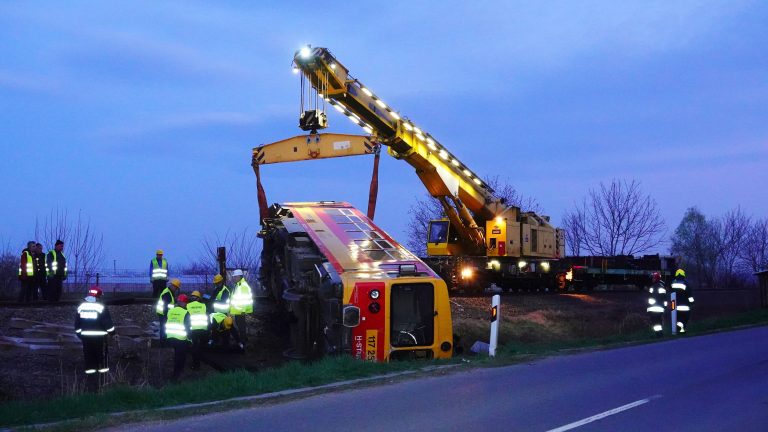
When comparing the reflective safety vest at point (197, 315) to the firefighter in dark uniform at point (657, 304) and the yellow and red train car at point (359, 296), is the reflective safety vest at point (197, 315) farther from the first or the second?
the firefighter in dark uniform at point (657, 304)

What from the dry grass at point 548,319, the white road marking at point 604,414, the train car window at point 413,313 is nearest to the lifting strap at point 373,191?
the dry grass at point 548,319

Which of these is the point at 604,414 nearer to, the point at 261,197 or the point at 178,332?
the point at 178,332

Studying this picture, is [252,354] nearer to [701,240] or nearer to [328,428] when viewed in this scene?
[328,428]

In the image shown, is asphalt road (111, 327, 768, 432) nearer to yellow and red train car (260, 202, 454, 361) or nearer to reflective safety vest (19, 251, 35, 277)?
yellow and red train car (260, 202, 454, 361)

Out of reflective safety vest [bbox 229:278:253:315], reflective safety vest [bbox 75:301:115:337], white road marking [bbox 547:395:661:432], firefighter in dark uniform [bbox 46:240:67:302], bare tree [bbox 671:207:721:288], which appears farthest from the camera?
bare tree [bbox 671:207:721:288]

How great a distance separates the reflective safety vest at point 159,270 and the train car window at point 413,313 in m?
7.25

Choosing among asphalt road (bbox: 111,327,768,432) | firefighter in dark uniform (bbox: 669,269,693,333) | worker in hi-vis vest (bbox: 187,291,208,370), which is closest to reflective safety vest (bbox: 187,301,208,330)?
worker in hi-vis vest (bbox: 187,291,208,370)

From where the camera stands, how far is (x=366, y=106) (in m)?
20.2

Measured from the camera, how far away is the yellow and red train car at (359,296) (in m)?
12.6

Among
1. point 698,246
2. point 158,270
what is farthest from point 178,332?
point 698,246

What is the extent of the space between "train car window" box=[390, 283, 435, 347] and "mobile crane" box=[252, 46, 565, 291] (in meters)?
4.92

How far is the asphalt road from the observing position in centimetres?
710

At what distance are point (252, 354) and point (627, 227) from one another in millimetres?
38350

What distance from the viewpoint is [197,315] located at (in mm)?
13281
